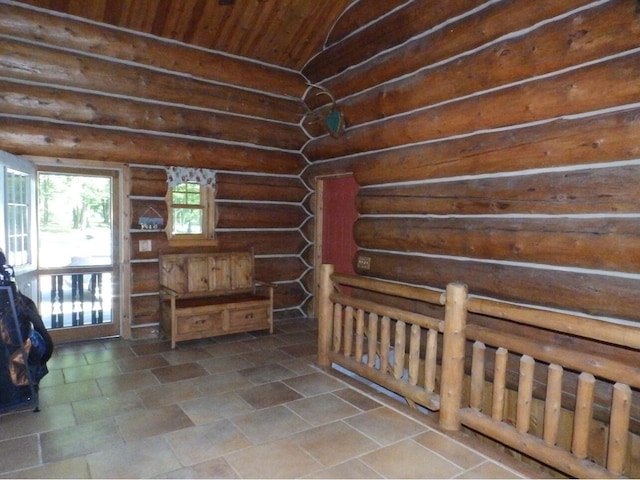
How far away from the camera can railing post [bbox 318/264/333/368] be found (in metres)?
4.30

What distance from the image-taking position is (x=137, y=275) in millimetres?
5441

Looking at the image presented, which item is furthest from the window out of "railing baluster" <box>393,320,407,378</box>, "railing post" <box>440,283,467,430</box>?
"railing post" <box>440,283,467,430</box>

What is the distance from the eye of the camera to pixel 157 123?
5.34 meters

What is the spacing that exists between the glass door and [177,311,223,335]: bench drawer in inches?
40.4

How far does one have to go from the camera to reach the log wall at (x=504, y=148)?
9.87 feet

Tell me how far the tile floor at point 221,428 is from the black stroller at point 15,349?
0.15 m

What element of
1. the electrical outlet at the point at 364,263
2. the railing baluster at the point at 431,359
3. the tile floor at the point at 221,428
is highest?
the electrical outlet at the point at 364,263

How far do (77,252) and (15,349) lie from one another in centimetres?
220

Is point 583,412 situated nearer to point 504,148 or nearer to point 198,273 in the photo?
point 504,148

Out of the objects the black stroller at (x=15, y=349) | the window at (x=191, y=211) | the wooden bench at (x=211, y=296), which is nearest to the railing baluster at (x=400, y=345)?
the wooden bench at (x=211, y=296)

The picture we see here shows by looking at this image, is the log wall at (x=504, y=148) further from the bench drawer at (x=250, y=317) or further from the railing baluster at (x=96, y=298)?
the railing baluster at (x=96, y=298)

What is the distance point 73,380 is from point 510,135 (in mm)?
4442

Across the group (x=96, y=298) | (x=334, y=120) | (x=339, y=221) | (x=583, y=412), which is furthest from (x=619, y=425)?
(x=96, y=298)

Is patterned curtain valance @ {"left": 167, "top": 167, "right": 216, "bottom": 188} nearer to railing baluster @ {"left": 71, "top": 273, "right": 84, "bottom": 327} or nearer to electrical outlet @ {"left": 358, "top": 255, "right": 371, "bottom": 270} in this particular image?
railing baluster @ {"left": 71, "top": 273, "right": 84, "bottom": 327}
